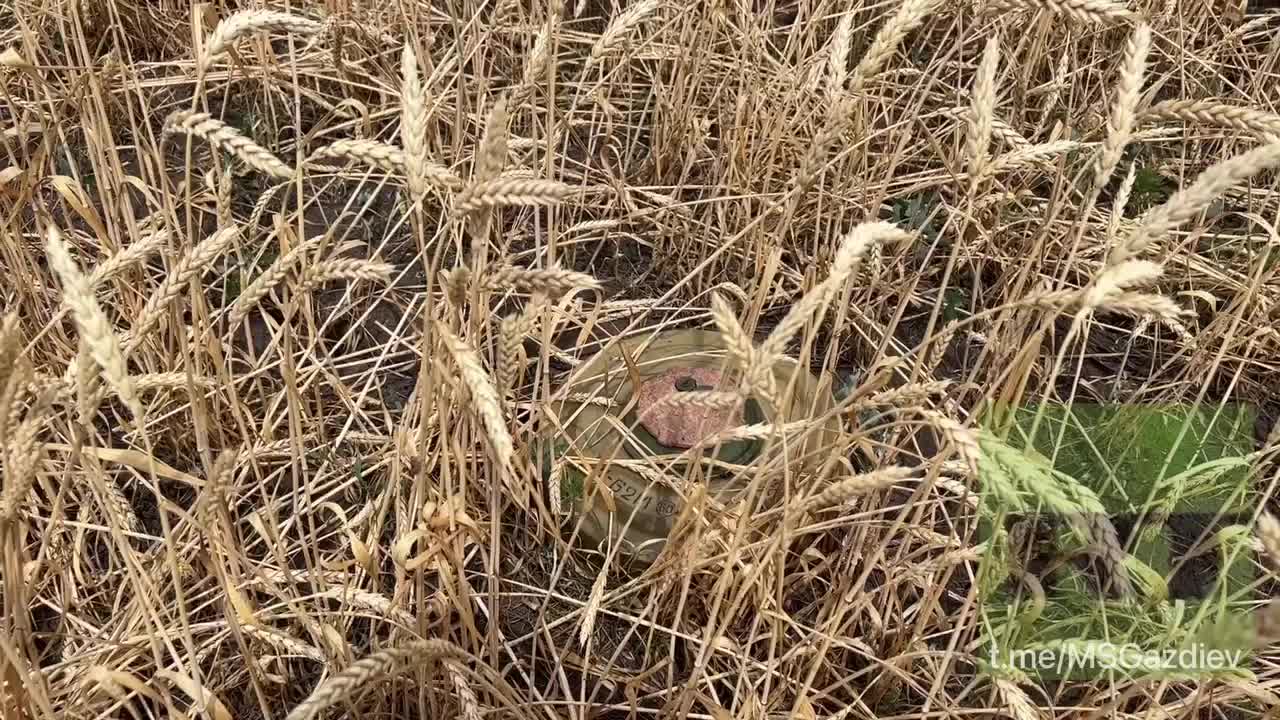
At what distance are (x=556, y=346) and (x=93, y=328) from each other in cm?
108

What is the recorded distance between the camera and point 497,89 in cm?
211

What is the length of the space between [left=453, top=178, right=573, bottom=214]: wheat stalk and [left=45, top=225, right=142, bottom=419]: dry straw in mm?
289

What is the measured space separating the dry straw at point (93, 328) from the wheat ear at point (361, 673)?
27cm

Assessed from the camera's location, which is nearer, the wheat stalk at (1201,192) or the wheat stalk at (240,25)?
the wheat stalk at (1201,192)

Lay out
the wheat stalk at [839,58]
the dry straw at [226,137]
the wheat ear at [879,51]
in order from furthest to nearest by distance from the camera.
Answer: the wheat stalk at [839,58] → the wheat ear at [879,51] → the dry straw at [226,137]

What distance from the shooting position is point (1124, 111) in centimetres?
90

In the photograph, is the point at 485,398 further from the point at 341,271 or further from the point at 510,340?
the point at 341,271

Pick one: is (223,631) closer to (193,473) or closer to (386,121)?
(193,473)

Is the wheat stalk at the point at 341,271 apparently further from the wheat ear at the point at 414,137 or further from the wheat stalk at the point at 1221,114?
the wheat stalk at the point at 1221,114

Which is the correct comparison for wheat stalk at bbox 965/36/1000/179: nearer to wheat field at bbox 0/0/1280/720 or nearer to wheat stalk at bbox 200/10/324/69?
wheat field at bbox 0/0/1280/720

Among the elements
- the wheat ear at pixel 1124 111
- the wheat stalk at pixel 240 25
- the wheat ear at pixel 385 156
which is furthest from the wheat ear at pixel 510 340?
the wheat ear at pixel 1124 111

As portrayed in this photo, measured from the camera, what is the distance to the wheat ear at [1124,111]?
90 cm

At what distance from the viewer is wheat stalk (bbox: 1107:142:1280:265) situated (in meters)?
0.76

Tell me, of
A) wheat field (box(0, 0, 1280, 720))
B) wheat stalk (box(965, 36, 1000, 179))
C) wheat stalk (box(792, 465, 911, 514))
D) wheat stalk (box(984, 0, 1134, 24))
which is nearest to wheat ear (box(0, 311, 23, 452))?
wheat field (box(0, 0, 1280, 720))
